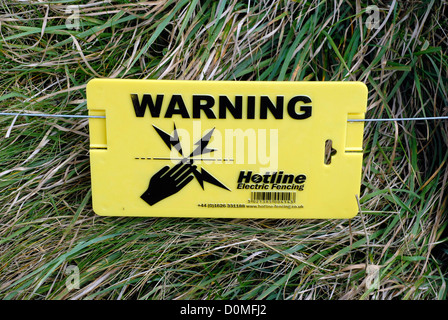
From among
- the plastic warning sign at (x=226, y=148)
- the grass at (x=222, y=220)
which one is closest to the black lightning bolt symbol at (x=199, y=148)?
the plastic warning sign at (x=226, y=148)

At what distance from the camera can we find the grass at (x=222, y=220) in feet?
2.71

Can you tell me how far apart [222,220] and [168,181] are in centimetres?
A: 16

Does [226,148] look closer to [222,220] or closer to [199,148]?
[199,148]

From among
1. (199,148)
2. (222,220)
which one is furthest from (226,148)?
(222,220)

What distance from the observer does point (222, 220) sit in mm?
868

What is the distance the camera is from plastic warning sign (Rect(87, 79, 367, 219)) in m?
0.79

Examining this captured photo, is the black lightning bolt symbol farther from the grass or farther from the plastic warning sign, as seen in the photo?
Answer: the grass

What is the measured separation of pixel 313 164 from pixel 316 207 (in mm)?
100

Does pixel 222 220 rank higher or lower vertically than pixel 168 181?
lower

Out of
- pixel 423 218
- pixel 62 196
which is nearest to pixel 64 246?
pixel 62 196

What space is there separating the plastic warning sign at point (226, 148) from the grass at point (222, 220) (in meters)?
0.05

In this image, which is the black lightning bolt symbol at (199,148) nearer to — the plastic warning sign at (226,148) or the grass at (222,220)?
the plastic warning sign at (226,148)

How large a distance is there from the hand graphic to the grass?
7cm

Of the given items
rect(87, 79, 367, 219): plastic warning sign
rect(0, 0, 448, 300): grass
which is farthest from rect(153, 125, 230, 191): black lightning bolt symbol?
rect(0, 0, 448, 300): grass
